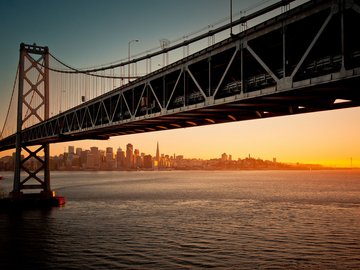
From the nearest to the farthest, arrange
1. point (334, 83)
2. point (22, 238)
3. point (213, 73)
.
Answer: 1. point (334, 83)
2. point (213, 73)
3. point (22, 238)

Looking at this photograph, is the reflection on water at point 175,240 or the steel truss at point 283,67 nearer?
the steel truss at point 283,67

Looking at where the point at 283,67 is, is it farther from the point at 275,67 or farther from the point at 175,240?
the point at 175,240

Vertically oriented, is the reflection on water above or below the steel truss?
below

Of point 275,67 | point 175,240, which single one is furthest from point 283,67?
point 175,240

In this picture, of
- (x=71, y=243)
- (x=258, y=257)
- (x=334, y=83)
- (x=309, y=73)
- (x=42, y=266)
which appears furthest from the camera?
(x=71, y=243)

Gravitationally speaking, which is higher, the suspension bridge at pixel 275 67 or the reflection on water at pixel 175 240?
the suspension bridge at pixel 275 67

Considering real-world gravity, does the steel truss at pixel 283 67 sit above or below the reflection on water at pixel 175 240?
above

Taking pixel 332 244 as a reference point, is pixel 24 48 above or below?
above

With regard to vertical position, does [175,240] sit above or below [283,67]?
below

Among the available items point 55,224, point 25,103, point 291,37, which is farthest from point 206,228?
point 25,103

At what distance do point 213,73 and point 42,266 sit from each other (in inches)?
620

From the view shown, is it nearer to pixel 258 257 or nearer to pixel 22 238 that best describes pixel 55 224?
pixel 22 238

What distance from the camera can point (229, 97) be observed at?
2166 centimetres

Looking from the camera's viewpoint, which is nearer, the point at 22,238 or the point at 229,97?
the point at 229,97
